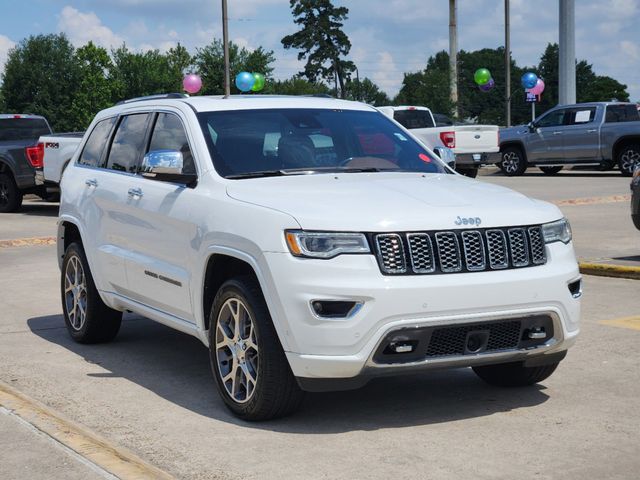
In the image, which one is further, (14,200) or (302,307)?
(14,200)

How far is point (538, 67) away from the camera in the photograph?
152m

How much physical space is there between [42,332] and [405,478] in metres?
4.69

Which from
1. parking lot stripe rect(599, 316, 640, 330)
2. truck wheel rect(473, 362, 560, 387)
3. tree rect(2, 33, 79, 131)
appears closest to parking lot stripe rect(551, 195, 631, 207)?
parking lot stripe rect(599, 316, 640, 330)

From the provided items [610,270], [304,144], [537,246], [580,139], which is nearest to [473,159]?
[580,139]

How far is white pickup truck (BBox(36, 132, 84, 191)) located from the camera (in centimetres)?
1972

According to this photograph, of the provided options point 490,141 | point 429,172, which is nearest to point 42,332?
point 429,172

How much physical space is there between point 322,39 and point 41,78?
2711 cm

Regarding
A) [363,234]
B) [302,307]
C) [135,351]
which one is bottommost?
[135,351]

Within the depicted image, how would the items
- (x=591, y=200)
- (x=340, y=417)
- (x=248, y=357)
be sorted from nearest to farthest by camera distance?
(x=248, y=357), (x=340, y=417), (x=591, y=200)

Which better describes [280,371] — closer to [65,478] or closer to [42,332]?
[65,478]

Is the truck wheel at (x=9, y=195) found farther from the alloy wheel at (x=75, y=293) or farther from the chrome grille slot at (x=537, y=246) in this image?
the chrome grille slot at (x=537, y=246)

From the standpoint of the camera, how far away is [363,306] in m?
5.28

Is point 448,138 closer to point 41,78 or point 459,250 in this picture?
point 459,250

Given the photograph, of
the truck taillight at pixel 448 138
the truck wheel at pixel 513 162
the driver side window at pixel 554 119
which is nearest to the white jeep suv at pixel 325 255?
the truck taillight at pixel 448 138
